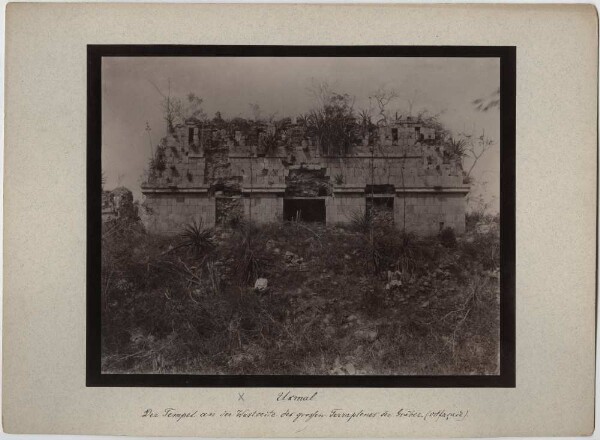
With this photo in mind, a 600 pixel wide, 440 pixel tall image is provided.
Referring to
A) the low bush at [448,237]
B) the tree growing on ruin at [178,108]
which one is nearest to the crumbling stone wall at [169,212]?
the tree growing on ruin at [178,108]

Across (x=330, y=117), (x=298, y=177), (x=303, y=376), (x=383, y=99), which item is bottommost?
(x=303, y=376)

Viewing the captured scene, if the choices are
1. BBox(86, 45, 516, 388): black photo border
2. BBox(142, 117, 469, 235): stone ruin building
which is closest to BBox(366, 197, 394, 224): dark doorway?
BBox(142, 117, 469, 235): stone ruin building

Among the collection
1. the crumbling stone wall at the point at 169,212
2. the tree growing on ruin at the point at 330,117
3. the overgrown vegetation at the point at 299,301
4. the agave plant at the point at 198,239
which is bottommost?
the overgrown vegetation at the point at 299,301

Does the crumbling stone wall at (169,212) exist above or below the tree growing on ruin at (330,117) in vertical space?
below

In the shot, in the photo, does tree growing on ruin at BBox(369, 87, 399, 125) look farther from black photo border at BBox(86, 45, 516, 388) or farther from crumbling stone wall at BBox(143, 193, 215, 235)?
crumbling stone wall at BBox(143, 193, 215, 235)
